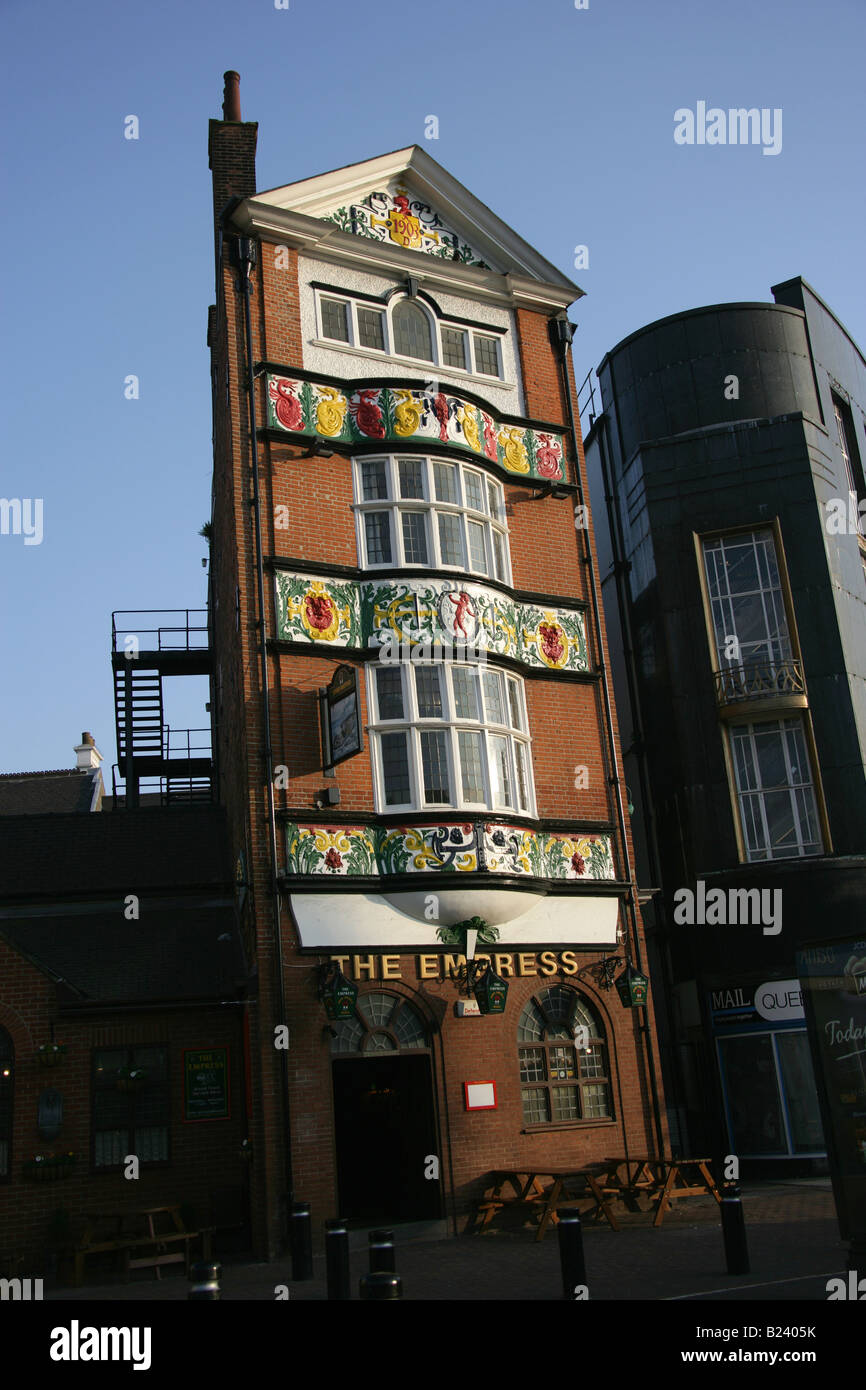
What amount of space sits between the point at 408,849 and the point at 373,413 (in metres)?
7.20

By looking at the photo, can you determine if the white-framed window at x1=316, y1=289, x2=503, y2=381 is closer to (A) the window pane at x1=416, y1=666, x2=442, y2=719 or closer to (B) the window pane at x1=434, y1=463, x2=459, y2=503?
(B) the window pane at x1=434, y1=463, x2=459, y2=503

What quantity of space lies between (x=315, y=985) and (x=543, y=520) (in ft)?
30.7

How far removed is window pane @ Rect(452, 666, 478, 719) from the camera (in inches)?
725

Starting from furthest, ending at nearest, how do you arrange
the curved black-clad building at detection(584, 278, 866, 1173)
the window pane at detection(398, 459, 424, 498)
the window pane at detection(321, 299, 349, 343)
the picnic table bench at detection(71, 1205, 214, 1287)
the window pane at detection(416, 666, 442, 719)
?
the curved black-clad building at detection(584, 278, 866, 1173), the window pane at detection(321, 299, 349, 343), the window pane at detection(398, 459, 424, 498), the window pane at detection(416, 666, 442, 719), the picnic table bench at detection(71, 1205, 214, 1287)

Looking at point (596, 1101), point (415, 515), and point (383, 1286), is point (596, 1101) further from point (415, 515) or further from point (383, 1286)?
point (383, 1286)

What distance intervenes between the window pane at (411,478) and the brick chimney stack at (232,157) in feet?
19.8

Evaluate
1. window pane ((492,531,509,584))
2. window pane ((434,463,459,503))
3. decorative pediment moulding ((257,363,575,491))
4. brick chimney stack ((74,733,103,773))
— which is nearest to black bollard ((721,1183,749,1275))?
window pane ((492,531,509,584))

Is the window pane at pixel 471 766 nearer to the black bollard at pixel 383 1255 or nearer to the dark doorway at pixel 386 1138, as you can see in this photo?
the dark doorway at pixel 386 1138

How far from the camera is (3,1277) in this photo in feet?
49.1

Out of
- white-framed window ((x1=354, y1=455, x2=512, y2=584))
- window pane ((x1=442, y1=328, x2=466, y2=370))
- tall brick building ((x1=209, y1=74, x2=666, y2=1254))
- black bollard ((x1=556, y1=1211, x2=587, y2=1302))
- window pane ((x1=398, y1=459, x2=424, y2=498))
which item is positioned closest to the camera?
black bollard ((x1=556, y1=1211, x2=587, y2=1302))

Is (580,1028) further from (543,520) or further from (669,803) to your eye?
(543,520)

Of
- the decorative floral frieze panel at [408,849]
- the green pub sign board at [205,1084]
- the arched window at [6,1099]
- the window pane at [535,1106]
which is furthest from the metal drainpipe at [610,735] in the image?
the arched window at [6,1099]

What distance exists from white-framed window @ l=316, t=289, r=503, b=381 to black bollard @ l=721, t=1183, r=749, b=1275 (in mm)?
14284

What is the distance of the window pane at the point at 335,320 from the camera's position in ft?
66.3
